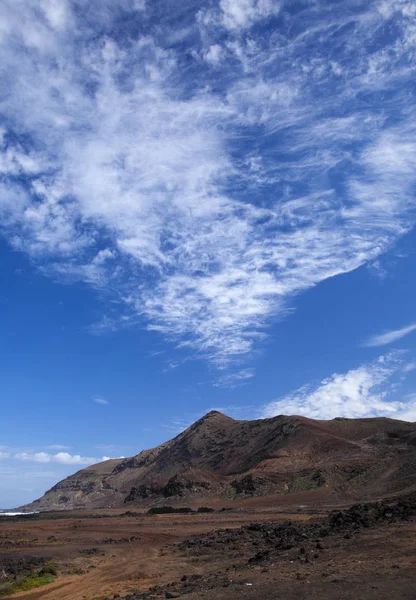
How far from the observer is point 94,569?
23312mm

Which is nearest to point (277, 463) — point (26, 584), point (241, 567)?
point (241, 567)

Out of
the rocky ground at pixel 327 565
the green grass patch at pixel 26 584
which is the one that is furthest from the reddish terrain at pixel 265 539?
the green grass patch at pixel 26 584

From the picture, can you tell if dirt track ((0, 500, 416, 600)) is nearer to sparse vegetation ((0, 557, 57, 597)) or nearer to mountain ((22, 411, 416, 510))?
sparse vegetation ((0, 557, 57, 597))

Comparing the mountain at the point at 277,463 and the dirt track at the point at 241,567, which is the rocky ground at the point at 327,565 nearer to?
the dirt track at the point at 241,567

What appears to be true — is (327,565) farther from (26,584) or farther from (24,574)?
(24,574)

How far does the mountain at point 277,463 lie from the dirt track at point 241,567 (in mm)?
42318

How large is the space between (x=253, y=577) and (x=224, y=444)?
4513 inches

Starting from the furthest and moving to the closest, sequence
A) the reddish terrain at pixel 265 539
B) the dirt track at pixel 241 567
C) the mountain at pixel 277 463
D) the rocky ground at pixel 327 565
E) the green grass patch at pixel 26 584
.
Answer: the mountain at pixel 277 463 < the green grass patch at pixel 26 584 < the reddish terrain at pixel 265 539 < the dirt track at pixel 241 567 < the rocky ground at pixel 327 565

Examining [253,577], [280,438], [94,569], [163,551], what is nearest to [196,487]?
[280,438]

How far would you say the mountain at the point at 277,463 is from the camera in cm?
7106

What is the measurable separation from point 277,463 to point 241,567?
7312 cm

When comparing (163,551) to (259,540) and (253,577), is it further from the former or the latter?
(253,577)

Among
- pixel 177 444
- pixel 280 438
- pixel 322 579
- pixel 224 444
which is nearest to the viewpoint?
pixel 322 579

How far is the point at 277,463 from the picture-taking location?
290ft
